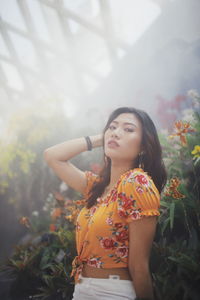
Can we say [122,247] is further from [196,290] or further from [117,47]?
[117,47]

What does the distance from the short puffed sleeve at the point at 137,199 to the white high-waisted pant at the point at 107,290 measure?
36cm

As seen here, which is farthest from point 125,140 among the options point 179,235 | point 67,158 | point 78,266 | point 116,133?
point 179,235

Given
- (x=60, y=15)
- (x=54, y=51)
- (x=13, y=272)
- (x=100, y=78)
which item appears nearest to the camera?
(x=13, y=272)

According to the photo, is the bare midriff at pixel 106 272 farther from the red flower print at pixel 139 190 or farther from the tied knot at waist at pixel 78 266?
the red flower print at pixel 139 190

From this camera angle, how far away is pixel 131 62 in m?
5.30

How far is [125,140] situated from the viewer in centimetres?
142

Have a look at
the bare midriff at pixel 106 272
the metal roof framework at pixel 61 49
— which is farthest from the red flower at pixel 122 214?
the metal roof framework at pixel 61 49

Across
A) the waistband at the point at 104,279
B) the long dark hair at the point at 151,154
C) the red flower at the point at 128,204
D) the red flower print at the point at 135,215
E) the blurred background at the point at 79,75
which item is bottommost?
the waistband at the point at 104,279

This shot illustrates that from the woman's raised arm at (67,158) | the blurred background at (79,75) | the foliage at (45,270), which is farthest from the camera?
the blurred background at (79,75)

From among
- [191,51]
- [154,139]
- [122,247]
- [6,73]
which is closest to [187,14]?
[191,51]

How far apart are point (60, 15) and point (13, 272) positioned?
540 centimetres

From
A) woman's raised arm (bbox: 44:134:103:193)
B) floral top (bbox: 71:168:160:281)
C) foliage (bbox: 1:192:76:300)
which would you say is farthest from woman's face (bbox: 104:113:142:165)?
foliage (bbox: 1:192:76:300)

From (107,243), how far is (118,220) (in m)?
0.16

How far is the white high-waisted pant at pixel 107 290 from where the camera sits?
111 centimetres
